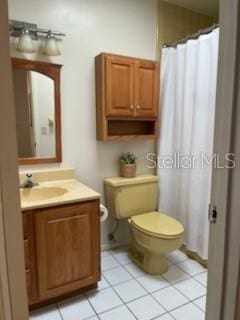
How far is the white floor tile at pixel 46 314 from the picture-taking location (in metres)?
1.67

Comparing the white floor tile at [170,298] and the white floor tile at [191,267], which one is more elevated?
the white floor tile at [170,298]

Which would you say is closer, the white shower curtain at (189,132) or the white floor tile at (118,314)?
Result: the white floor tile at (118,314)

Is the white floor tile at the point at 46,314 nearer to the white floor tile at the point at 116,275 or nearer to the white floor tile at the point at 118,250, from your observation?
the white floor tile at the point at 116,275

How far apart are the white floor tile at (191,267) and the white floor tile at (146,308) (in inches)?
20.2

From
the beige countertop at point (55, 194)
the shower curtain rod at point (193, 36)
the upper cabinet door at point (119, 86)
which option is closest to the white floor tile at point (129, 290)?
the beige countertop at point (55, 194)

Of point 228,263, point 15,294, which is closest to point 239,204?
point 228,263

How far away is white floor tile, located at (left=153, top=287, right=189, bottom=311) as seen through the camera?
177 cm

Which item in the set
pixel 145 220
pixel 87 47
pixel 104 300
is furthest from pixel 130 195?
pixel 87 47

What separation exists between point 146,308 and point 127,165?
1.18m

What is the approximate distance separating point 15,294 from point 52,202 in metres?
0.89

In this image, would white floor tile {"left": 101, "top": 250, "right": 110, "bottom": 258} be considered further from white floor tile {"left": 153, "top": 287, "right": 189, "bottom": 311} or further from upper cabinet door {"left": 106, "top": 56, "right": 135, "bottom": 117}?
upper cabinet door {"left": 106, "top": 56, "right": 135, "bottom": 117}

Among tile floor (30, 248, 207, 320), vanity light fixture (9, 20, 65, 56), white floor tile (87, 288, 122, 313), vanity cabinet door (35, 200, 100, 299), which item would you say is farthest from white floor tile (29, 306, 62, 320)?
vanity light fixture (9, 20, 65, 56)

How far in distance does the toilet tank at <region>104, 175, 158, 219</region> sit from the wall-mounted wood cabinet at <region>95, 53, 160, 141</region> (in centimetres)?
40
